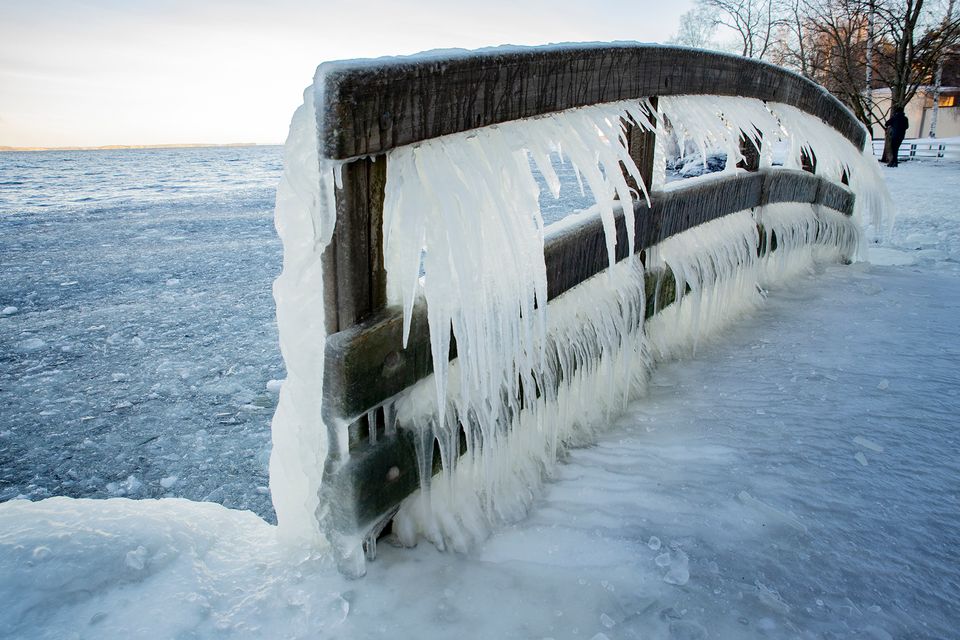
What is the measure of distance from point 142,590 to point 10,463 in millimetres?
1275

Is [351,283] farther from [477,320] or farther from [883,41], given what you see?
[883,41]

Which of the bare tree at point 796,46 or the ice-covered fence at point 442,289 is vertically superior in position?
the bare tree at point 796,46

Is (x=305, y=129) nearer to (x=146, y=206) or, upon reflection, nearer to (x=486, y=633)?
(x=486, y=633)

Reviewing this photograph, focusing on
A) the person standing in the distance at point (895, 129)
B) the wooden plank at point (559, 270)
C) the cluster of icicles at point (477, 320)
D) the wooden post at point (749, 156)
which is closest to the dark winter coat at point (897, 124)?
the person standing in the distance at point (895, 129)

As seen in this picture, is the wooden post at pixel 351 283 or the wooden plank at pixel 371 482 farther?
the wooden plank at pixel 371 482

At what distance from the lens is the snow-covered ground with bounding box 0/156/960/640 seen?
1484 mm

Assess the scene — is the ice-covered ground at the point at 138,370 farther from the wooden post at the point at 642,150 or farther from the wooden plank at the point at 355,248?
the wooden post at the point at 642,150

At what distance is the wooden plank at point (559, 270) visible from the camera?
152 cm

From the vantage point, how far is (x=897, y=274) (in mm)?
4977

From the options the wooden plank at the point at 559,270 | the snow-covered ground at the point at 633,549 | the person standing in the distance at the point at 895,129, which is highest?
the person standing in the distance at the point at 895,129

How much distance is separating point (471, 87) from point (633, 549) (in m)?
1.39

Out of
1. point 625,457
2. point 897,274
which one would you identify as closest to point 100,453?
point 625,457

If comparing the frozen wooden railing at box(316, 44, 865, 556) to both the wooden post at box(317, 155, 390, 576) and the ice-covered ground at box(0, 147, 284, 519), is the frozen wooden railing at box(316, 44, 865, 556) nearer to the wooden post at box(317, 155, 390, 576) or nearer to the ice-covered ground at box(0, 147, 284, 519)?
the wooden post at box(317, 155, 390, 576)

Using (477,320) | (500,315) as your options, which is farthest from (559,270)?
(477,320)
